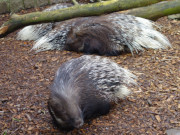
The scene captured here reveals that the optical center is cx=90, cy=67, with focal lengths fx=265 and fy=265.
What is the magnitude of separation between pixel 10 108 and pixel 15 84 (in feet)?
1.98

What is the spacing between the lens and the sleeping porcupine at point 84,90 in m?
2.39

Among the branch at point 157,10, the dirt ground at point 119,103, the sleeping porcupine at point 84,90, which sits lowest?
the dirt ground at point 119,103

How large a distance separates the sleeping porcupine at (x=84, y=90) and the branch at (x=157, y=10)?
2.09 m

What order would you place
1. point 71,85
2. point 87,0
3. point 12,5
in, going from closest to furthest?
point 71,85 → point 12,5 → point 87,0

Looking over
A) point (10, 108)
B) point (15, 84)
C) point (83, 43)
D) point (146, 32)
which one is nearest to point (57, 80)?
point (10, 108)

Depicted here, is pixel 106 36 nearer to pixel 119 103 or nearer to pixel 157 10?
pixel 157 10

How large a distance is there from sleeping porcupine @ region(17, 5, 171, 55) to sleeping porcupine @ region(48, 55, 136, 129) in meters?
1.17

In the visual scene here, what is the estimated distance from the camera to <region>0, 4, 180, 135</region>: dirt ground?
267 centimetres

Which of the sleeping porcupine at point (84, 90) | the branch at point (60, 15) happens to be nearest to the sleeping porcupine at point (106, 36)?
the branch at point (60, 15)

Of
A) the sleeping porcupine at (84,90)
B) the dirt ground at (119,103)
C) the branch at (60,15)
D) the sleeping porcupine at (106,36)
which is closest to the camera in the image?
the sleeping porcupine at (84,90)

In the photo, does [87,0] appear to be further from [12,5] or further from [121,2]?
[121,2]

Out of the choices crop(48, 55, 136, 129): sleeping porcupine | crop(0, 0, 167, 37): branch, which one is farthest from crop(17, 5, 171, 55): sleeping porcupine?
crop(48, 55, 136, 129): sleeping porcupine

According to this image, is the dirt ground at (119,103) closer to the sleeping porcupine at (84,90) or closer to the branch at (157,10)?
the sleeping porcupine at (84,90)

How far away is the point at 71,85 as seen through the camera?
2688 millimetres
